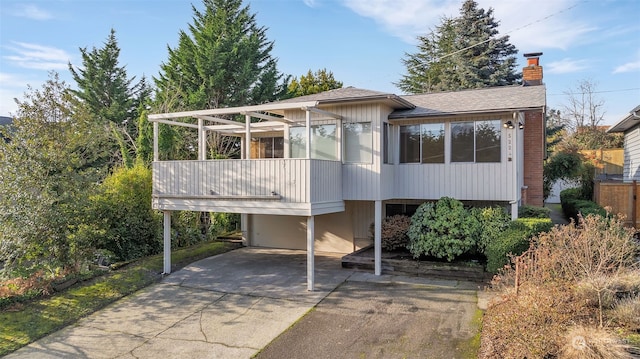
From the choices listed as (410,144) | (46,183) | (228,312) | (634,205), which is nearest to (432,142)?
(410,144)

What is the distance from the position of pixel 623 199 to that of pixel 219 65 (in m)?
18.5

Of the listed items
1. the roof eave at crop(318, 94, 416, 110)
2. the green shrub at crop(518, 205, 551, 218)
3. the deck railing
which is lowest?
the green shrub at crop(518, 205, 551, 218)

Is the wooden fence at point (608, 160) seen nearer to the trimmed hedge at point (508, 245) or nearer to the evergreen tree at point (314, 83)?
the evergreen tree at point (314, 83)

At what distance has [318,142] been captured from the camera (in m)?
11.3

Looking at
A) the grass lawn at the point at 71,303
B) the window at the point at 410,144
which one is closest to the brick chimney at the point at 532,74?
the window at the point at 410,144

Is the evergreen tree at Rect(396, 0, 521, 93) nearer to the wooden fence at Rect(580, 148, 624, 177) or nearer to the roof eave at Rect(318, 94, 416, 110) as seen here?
the wooden fence at Rect(580, 148, 624, 177)

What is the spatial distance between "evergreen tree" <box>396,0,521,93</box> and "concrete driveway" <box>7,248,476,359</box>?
836 inches

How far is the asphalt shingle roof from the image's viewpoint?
10.3 m

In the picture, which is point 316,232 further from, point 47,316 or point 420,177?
point 47,316

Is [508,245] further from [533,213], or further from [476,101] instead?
[476,101]

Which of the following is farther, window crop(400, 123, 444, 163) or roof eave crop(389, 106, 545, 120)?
window crop(400, 123, 444, 163)

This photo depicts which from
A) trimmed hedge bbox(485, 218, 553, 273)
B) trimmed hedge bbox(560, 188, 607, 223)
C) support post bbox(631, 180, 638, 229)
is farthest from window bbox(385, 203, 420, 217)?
support post bbox(631, 180, 638, 229)

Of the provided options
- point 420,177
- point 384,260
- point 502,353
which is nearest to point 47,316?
point 384,260

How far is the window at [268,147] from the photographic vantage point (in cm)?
1435
